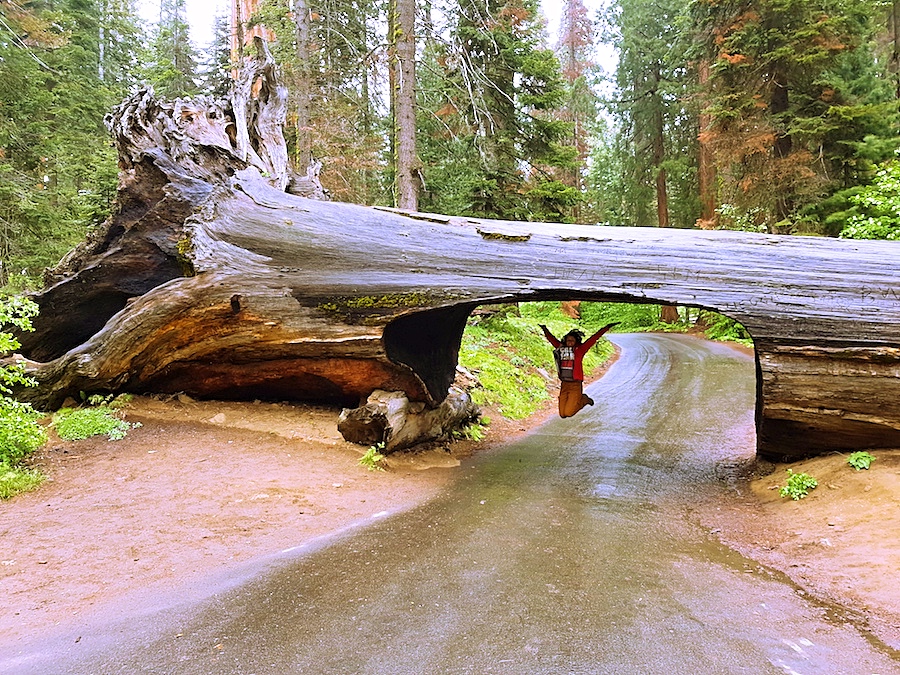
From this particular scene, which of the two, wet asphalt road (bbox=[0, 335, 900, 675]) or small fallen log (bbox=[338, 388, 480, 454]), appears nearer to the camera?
wet asphalt road (bbox=[0, 335, 900, 675])

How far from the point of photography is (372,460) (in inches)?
266

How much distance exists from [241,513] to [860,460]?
6.37 m

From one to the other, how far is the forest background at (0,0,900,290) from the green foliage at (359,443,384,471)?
25.0 ft

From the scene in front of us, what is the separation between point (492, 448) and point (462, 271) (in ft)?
11.0

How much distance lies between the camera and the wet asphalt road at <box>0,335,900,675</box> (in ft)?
8.89

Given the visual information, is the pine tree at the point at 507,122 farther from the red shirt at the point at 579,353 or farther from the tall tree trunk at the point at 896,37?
the tall tree trunk at the point at 896,37

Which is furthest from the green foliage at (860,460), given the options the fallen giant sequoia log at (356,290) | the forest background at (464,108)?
the forest background at (464,108)

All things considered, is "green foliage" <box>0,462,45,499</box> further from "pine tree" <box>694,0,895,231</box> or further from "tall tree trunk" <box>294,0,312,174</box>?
"pine tree" <box>694,0,895,231</box>

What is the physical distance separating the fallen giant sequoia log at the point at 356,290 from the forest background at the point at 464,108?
14.8 ft

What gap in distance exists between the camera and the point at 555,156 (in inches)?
663

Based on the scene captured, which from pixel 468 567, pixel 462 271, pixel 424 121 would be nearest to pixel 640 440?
pixel 462 271

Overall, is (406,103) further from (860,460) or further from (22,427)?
(860,460)

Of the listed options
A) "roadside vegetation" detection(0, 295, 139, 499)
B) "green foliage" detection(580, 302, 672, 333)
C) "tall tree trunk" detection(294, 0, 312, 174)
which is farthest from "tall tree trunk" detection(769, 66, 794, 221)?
"roadside vegetation" detection(0, 295, 139, 499)

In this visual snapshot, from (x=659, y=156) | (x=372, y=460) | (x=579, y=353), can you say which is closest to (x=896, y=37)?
(x=659, y=156)
